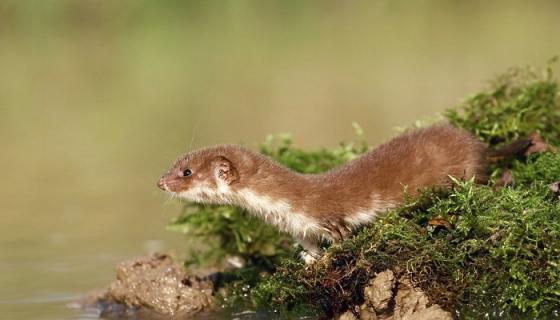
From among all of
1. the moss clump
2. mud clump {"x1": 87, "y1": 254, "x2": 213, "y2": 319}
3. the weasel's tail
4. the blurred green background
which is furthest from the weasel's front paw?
the moss clump

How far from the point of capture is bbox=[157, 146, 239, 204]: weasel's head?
7684mm

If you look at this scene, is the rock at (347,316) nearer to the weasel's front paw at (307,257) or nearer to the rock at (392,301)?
the rock at (392,301)

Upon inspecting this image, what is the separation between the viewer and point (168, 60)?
100 ft

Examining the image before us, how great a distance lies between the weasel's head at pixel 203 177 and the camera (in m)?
7.68

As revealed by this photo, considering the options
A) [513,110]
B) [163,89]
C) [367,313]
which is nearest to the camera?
[367,313]

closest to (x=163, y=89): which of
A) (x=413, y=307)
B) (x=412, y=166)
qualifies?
(x=412, y=166)

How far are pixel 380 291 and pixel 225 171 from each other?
1.44 metres

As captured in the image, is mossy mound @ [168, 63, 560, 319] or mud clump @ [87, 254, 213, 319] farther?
mud clump @ [87, 254, 213, 319]

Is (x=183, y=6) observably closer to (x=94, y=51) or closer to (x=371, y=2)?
(x=94, y=51)

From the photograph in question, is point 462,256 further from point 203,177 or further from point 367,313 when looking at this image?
point 203,177

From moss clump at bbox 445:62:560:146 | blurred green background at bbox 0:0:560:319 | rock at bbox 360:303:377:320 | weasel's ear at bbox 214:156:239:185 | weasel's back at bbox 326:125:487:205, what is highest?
blurred green background at bbox 0:0:560:319

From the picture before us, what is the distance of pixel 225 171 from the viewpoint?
767 cm

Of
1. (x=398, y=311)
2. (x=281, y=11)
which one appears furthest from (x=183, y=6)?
(x=398, y=311)

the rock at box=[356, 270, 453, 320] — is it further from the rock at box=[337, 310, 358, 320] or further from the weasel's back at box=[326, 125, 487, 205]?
the weasel's back at box=[326, 125, 487, 205]
